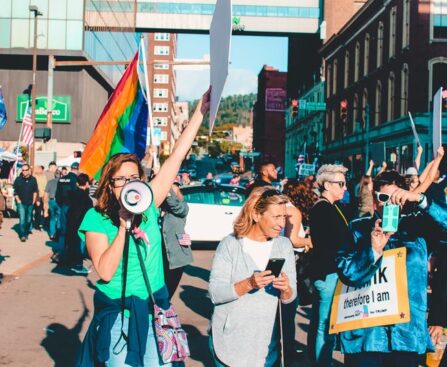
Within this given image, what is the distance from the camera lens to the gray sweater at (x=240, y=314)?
3.95 m

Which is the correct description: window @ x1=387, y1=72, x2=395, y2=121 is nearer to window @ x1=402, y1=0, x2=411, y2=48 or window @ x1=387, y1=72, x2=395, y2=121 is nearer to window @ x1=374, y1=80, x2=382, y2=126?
window @ x1=374, y1=80, x2=382, y2=126

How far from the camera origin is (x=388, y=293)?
4.06 metres

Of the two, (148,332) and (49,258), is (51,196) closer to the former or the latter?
(49,258)

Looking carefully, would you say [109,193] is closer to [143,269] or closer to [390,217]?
[143,269]

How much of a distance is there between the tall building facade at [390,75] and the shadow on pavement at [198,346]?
82.6ft

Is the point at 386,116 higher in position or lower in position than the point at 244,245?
higher

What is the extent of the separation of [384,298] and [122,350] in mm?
1541

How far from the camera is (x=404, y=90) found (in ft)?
136

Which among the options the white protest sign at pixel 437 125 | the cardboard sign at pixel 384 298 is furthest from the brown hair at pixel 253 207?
the white protest sign at pixel 437 125

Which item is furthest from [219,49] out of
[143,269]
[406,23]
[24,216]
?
[406,23]

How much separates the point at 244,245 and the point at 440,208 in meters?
1.12

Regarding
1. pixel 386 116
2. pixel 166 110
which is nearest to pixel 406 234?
pixel 386 116

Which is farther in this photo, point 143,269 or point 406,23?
point 406,23

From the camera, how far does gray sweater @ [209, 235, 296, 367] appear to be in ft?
13.0
